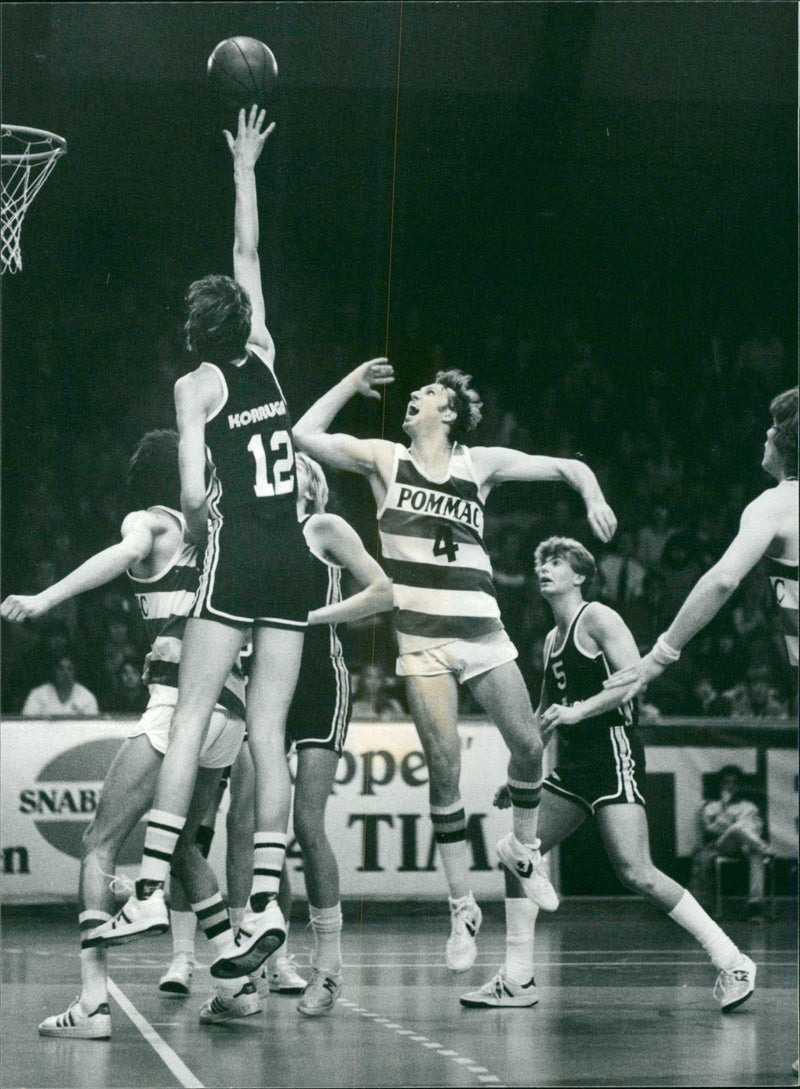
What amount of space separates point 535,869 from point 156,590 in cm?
193

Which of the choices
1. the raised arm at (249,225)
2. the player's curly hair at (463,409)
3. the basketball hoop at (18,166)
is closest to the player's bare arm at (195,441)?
the raised arm at (249,225)

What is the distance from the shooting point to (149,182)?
12438mm

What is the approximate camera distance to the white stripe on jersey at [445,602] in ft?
22.0

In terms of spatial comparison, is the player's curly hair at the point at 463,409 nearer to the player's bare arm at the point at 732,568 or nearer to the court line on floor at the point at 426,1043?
the player's bare arm at the point at 732,568

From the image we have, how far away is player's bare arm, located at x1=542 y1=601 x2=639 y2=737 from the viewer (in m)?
6.58

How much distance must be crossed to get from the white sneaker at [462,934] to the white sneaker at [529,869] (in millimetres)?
239

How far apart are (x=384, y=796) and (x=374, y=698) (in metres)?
0.85

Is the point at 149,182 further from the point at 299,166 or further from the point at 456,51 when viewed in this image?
the point at 456,51

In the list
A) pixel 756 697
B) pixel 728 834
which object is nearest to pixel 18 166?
pixel 728 834

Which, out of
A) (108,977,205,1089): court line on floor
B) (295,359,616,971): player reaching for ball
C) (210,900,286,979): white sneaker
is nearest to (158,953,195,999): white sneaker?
(108,977,205,1089): court line on floor

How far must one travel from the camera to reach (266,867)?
5.35 metres

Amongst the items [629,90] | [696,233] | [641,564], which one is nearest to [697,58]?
[629,90]

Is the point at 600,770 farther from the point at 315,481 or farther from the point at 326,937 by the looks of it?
the point at 315,481

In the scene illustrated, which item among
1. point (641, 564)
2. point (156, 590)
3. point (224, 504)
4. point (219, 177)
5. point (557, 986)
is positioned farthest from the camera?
point (219, 177)
